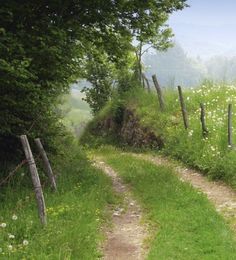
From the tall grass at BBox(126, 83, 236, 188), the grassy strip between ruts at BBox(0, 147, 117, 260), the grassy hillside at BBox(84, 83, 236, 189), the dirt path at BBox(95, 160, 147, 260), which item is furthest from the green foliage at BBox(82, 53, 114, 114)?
the dirt path at BBox(95, 160, 147, 260)

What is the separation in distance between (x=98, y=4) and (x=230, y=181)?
9.18 m

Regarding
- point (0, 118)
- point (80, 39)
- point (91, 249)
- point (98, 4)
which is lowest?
point (91, 249)

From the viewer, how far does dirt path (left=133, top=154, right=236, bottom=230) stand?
50.8 ft

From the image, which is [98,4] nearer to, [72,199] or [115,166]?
[72,199]

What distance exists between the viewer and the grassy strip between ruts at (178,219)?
38.8 feet

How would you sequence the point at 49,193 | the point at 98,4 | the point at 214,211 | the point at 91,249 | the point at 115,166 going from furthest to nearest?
the point at 115,166, the point at 98,4, the point at 49,193, the point at 214,211, the point at 91,249

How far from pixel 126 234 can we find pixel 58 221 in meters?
2.29

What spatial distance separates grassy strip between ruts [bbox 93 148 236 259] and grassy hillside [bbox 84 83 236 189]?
208 cm

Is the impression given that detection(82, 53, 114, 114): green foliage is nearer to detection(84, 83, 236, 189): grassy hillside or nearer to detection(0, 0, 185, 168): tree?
detection(84, 83, 236, 189): grassy hillside

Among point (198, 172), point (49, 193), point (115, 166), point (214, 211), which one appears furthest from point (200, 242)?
point (115, 166)

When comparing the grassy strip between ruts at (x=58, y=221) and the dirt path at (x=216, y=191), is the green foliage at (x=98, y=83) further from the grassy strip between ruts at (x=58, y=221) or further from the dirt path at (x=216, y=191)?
the grassy strip between ruts at (x=58, y=221)

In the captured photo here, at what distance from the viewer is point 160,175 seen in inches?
830

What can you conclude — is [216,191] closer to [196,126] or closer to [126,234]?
[126,234]

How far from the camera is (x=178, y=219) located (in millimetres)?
14633
